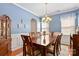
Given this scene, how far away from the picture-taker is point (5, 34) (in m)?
1.84

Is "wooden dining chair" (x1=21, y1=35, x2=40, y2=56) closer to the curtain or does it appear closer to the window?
the window

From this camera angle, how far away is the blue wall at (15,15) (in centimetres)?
181

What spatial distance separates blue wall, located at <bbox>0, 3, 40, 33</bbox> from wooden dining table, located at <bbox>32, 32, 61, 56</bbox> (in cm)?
22

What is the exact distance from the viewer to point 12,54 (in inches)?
74.8

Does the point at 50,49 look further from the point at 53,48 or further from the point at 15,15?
the point at 15,15

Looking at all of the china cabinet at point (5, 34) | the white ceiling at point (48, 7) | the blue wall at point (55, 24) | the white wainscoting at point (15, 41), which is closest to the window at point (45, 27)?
the blue wall at point (55, 24)

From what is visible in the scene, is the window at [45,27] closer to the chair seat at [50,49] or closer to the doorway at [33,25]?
the doorway at [33,25]

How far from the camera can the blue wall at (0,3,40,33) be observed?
5.95 ft

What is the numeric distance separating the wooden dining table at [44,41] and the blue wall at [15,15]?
0.22 metres

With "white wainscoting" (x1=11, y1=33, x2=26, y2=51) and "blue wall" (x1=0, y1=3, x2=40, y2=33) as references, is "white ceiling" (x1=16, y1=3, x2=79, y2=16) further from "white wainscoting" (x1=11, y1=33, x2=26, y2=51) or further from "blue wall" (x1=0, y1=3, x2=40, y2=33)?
"white wainscoting" (x1=11, y1=33, x2=26, y2=51)

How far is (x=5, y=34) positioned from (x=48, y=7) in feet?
2.50

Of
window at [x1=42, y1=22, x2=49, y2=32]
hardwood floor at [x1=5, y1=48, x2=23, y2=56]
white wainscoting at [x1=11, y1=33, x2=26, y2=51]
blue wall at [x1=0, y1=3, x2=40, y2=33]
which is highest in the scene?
blue wall at [x1=0, y1=3, x2=40, y2=33]

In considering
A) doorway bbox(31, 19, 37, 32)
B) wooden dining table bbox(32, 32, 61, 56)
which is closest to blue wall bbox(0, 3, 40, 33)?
doorway bbox(31, 19, 37, 32)

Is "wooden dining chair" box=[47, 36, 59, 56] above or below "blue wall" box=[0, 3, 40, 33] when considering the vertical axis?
below
